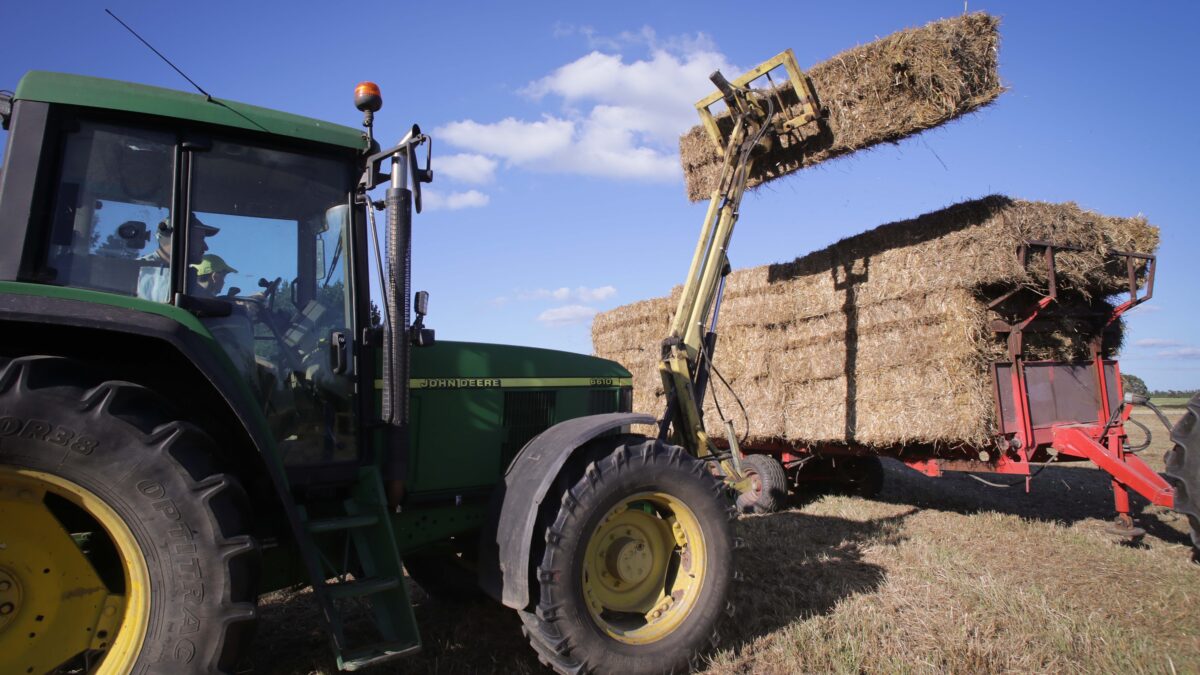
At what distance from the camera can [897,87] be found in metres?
6.27

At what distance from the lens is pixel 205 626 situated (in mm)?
2375

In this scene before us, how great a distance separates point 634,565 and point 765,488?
14.8 ft

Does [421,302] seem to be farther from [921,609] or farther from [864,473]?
[864,473]

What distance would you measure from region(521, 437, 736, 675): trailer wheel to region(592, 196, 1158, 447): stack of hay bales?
2.41 meters

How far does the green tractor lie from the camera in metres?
2.36

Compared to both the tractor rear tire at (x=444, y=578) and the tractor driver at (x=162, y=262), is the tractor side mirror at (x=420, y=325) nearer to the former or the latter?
the tractor driver at (x=162, y=262)

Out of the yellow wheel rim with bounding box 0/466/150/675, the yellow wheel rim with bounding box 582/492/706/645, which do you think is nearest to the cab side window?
the yellow wheel rim with bounding box 0/466/150/675

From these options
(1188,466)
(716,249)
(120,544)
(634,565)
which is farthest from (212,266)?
(1188,466)

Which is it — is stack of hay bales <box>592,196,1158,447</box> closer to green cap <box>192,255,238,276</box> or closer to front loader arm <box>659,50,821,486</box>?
front loader arm <box>659,50,821,486</box>

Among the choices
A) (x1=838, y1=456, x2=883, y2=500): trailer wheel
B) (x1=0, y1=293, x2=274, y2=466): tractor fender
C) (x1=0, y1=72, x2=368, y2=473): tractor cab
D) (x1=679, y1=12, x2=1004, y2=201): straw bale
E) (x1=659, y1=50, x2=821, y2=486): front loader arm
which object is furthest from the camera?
(x1=838, y1=456, x2=883, y2=500): trailer wheel

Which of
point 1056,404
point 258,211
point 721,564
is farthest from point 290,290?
point 1056,404

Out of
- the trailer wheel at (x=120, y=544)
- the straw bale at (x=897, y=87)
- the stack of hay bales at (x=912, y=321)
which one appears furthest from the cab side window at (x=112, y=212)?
the straw bale at (x=897, y=87)

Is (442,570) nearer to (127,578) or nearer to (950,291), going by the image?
(127,578)

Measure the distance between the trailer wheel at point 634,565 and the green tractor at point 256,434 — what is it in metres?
0.01
